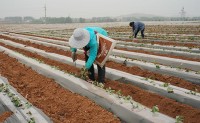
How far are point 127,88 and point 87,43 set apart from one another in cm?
131

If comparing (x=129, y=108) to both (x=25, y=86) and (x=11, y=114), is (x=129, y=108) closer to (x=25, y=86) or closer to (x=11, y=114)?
(x=11, y=114)

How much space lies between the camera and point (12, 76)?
20.7 ft

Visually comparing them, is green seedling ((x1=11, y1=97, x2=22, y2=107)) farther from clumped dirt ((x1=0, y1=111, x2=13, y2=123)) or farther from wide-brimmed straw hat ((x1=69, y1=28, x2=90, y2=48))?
wide-brimmed straw hat ((x1=69, y1=28, x2=90, y2=48))

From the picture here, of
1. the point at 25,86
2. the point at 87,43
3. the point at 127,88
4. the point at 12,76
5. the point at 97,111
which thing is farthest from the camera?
the point at 12,76

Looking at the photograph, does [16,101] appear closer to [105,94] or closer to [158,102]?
[105,94]

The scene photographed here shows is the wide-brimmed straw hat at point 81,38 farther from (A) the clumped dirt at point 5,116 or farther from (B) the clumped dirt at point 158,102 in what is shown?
(A) the clumped dirt at point 5,116

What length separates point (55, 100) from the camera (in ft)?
15.4

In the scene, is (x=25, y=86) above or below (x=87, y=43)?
below

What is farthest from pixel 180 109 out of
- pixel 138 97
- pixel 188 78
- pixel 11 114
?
pixel 11 114

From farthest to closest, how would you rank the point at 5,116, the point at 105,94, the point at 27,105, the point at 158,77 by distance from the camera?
the point at 158,77, the point at 105,94, the point at 27,105, the point at 5,116

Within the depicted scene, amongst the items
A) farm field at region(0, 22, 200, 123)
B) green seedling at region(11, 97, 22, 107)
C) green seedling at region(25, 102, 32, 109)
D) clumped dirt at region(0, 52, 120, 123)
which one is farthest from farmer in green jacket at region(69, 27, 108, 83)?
green seedling at region(11, 97, 22, 107)

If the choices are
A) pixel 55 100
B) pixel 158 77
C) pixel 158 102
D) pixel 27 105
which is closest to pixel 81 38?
pixel 55 100

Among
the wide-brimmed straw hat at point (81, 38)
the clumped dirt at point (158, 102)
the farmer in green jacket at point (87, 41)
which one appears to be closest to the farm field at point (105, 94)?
the clumped dirt at point (158, 102)

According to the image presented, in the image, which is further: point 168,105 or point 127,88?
point 127,88
